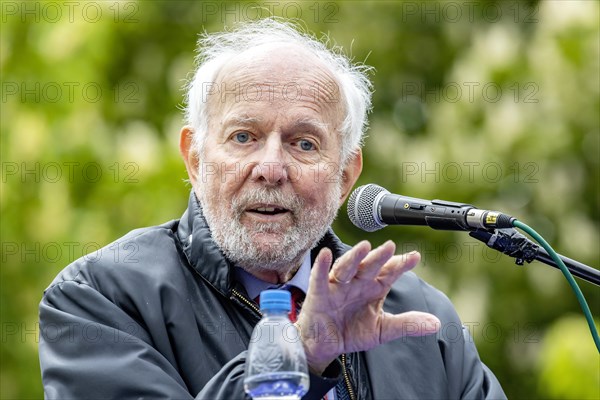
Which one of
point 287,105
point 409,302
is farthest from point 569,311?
point 287,105

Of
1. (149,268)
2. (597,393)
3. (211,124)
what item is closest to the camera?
(149,268)

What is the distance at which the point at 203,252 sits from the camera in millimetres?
4672

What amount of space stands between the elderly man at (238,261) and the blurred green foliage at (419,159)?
3.58 meters

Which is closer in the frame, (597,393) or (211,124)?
(211,124)

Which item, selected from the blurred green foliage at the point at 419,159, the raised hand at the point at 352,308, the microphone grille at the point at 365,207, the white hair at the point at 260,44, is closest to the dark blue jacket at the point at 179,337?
the raised hand at the point at 352,308

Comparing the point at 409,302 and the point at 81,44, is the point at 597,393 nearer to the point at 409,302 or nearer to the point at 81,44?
the point at 409,302

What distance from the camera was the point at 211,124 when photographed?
493cm

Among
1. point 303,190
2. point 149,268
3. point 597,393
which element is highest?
point 303,190

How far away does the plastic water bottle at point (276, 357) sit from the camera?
11.7 feet

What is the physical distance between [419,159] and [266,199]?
18.1 ft

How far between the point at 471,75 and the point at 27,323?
4245 mm

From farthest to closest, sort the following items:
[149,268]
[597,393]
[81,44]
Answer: [81,44], [597,393], [149,268]

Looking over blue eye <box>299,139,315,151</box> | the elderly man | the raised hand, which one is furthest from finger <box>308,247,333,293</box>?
blue eye <box>299,139,315,151</box>

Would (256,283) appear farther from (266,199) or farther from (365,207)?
(365,207)
